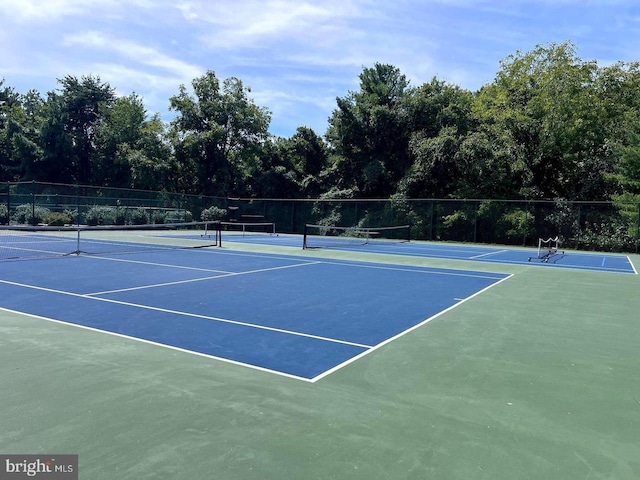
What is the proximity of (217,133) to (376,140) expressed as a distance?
14.1 metres

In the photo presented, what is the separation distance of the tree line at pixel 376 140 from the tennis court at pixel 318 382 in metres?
21.6

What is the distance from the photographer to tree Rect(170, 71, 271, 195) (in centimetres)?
4188

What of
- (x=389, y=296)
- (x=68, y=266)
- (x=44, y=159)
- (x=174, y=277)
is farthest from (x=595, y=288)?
(x=44, y=159)

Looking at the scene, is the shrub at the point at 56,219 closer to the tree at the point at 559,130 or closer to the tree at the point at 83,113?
the tree at the point at 83,113

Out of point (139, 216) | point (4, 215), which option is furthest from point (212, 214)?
point (4, 215)

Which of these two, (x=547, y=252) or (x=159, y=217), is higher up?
(x=159, y=217)

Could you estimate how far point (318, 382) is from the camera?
13.9ft

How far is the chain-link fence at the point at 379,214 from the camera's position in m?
24.0

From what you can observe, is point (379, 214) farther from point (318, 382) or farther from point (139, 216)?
point (318, 382)

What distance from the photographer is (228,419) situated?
3.42m

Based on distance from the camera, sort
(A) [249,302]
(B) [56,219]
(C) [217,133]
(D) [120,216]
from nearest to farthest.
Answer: (A) [249,302]
(B) [56,219]
(D) [120,216]
(C) [217,133]

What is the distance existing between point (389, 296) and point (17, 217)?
27.1 meters

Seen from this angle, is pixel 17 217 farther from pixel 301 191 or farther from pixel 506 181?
pixel 506 181

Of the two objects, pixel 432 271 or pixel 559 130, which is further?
pixel 559 130
